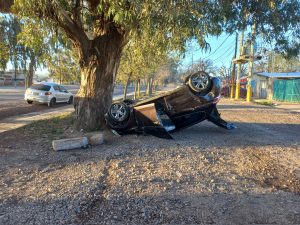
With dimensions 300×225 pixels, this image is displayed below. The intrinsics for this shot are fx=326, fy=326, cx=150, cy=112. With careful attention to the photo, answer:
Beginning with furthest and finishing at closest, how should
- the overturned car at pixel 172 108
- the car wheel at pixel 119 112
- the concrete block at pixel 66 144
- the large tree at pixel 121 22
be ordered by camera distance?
1. the car wheel at pixel 119 112
2. the overturned car at pixel 172 108
3. the concrete block at pixel 66 144
4. the large tree at pixel 121 22

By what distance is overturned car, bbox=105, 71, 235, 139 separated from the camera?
849cm

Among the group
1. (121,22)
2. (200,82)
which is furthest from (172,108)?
(121,22)

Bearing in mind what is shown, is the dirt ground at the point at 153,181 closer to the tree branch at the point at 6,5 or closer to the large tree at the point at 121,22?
the large tree at the point at 121,22

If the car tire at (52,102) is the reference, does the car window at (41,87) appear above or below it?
above

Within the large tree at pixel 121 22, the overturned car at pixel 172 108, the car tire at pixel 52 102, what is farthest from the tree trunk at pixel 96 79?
the car tire at pixel 52 102

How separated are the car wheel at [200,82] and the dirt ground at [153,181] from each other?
1.29m

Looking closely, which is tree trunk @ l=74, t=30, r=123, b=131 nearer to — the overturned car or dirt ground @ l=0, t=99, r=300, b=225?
the overturned car

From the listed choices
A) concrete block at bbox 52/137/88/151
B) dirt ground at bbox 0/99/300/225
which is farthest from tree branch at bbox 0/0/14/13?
concrete block at bbox 52/137/88/151

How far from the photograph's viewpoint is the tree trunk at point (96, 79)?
9.27 metres

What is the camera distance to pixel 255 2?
805cm

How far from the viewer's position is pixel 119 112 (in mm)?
8805

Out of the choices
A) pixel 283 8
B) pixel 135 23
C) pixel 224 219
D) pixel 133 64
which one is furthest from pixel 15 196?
pixel 133 64

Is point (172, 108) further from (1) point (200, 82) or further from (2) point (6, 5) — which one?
(2) point (6, 5)

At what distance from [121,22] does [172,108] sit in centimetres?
288
